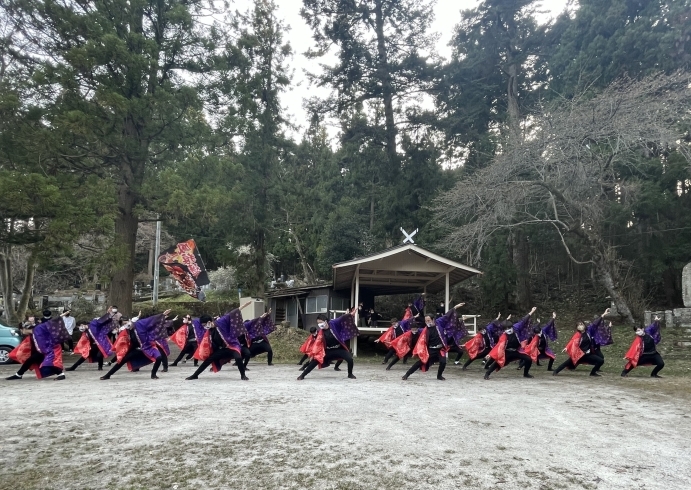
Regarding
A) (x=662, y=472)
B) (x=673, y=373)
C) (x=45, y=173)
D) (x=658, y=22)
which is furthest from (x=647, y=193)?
(x=45, y=173)

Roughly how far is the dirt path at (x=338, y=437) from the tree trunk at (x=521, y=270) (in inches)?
575

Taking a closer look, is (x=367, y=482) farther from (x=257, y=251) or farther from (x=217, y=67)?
(x=257, y=251)

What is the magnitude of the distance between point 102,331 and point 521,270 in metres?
18.2

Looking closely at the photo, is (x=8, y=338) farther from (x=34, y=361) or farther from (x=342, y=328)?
(x=342, y=328)

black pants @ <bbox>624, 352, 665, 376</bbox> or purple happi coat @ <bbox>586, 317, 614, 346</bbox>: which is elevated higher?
purple happi coat @ <bbox>586, 317, 614, 346</bbox>

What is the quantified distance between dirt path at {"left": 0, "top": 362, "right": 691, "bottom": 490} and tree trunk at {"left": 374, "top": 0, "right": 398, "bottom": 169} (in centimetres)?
1954

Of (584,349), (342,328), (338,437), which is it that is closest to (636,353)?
(584,349)

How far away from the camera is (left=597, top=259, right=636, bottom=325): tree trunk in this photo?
55.5ft

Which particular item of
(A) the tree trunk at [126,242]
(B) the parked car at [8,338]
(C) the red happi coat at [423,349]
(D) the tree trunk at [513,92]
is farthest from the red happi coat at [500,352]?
(D) the tree trunk at [513,92]

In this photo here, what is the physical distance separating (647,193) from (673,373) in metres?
10.5

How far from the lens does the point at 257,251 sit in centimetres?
2280

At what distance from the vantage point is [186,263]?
20188 millimetres

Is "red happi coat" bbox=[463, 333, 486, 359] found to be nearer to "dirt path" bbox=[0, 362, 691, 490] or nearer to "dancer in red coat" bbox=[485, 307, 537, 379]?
"dancer in red coat" bbox=[485, 307, 537, 379]

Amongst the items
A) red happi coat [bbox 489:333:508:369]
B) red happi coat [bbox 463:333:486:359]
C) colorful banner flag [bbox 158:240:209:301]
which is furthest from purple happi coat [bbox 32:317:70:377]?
colorful banner flag [bbox 158:240:209:301]
